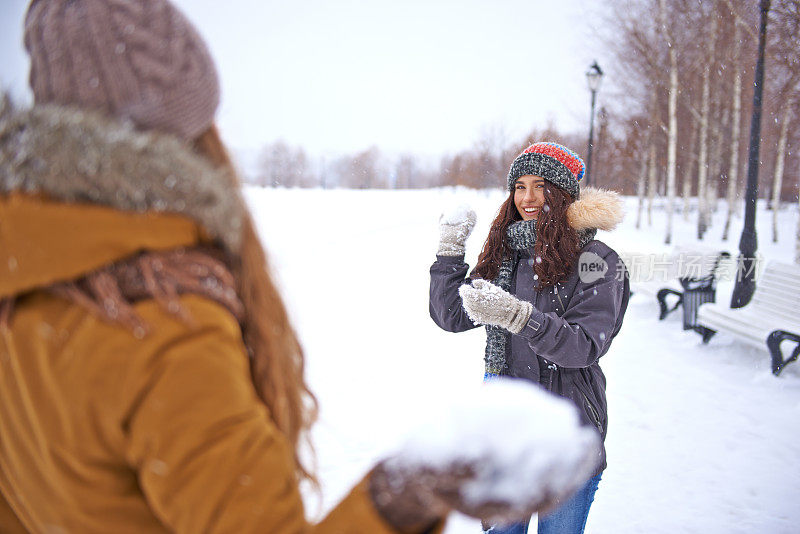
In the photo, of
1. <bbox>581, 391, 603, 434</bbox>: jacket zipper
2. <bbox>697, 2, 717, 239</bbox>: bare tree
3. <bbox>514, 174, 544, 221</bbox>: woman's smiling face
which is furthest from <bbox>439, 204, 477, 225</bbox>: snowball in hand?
<bbox>697, 2, 717, 239</bbox>: bare tree

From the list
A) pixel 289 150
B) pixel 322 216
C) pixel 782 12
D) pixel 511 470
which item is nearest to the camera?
pixel 511 470

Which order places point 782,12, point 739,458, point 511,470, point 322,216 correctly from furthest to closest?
point 322,216 → point 782,12 → point 739,458 → point 511,470

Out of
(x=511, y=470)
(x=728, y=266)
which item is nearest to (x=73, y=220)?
(x=511, y=470)

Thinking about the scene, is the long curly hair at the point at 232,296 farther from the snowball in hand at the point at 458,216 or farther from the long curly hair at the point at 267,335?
the snowball in hand at the point at 458,216

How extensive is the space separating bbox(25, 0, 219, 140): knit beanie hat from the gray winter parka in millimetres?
1529

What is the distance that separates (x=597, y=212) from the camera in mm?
2033

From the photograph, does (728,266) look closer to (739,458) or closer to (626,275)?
(739,458)

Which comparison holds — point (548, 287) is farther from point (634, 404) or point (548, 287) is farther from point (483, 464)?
point (634, 404)

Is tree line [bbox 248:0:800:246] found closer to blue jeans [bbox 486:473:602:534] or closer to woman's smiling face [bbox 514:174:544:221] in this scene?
woman's smiling face [bbox 514:174:544:221]

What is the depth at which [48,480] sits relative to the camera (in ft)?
2.07

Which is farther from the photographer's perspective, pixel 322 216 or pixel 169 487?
pixel 322 216

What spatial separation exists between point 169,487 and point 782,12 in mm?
8784

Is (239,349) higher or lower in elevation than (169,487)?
higher

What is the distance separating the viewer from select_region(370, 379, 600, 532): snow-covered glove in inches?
23.0
